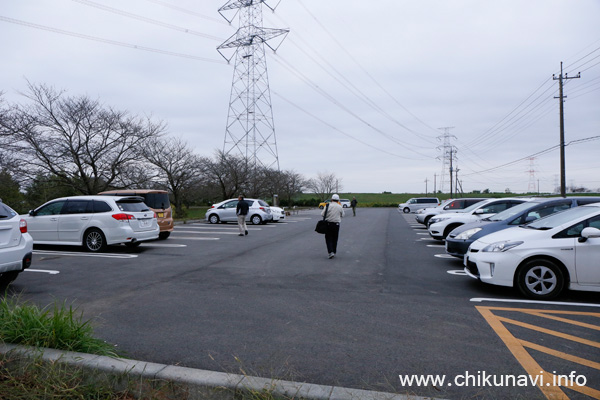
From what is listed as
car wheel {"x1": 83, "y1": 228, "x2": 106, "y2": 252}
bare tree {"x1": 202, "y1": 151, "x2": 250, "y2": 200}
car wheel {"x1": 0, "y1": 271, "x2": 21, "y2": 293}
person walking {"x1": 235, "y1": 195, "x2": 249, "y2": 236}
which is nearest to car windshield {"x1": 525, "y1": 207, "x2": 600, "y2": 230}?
car wheel {"x1": 0, "y1": 271, "x2": 21, "y2": 293}

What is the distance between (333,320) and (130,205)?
833 centimetres

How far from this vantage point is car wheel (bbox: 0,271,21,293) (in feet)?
21.7

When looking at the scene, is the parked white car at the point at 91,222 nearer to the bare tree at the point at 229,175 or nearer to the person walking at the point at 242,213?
the person walking at the point at 242,213

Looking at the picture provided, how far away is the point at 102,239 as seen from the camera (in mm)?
10758

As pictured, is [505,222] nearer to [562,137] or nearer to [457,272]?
[457,272]

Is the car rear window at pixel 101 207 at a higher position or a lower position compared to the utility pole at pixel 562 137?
lower

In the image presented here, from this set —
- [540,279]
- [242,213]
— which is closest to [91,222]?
[242,213]

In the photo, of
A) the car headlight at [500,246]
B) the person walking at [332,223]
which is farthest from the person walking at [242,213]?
the car headlight at [500,246]

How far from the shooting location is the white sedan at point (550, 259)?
228 inches

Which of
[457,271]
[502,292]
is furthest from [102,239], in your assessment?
[502,292]

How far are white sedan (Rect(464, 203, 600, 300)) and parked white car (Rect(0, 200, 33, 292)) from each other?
7.57 metres

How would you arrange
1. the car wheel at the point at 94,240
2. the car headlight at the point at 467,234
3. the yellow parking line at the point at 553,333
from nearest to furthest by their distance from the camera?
the yellow parking line at the point at 553,333
the car headlight at the point at 467,234
the car wheel at the point at 94,240

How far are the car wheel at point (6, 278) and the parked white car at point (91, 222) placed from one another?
3.67m
